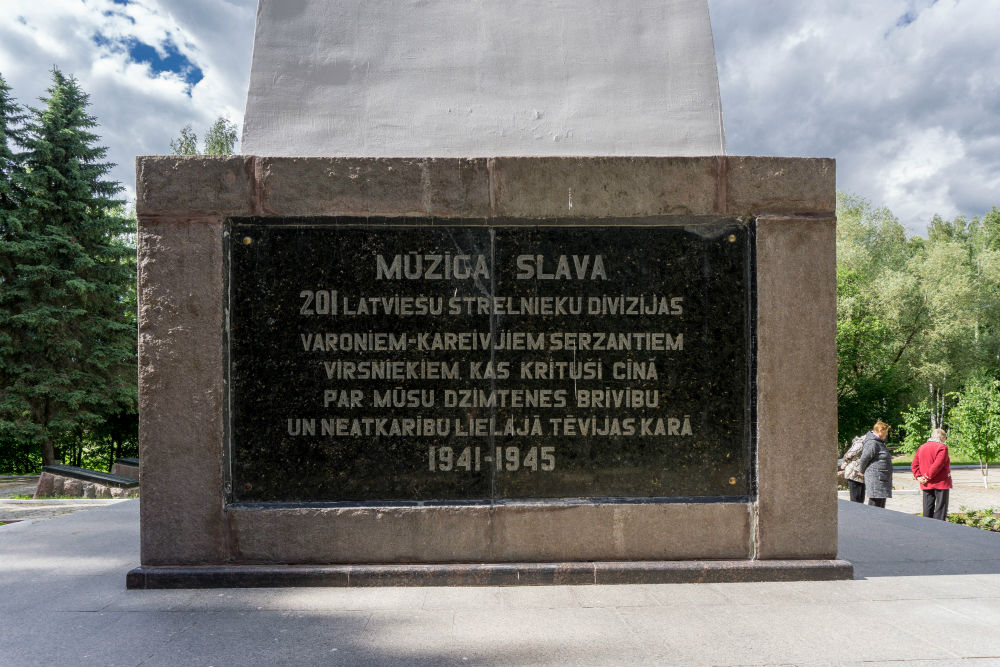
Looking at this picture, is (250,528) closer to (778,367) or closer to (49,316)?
(778,367)

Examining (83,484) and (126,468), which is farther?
(126,468)

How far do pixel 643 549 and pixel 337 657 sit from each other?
235 cm

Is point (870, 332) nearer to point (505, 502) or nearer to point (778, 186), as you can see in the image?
point (778, 186)

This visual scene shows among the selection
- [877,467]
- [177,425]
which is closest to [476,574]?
[177,425]

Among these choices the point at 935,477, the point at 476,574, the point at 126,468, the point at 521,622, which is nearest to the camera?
the point at 521,622

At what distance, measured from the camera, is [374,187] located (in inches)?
193

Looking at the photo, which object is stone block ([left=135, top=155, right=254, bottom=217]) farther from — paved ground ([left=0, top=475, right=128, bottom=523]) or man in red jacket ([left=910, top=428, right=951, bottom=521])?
man in red jacket ([left=910, top=428, right=951, bottom=521])

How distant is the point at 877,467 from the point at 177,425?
31.0 feet

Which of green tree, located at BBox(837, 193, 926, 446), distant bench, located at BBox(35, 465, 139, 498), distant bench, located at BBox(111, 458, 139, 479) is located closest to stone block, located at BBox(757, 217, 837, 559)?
distant bench, located at BBox(35, 465, 139, 498)

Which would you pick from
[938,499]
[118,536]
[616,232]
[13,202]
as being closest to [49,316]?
[13,202]

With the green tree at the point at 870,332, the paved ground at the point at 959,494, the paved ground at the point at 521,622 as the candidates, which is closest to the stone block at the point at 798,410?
the paved ground at the point at 521,622

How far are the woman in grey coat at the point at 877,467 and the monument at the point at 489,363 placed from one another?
5860mm

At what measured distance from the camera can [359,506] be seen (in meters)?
4.84

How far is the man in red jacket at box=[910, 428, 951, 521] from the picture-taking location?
9.71m
